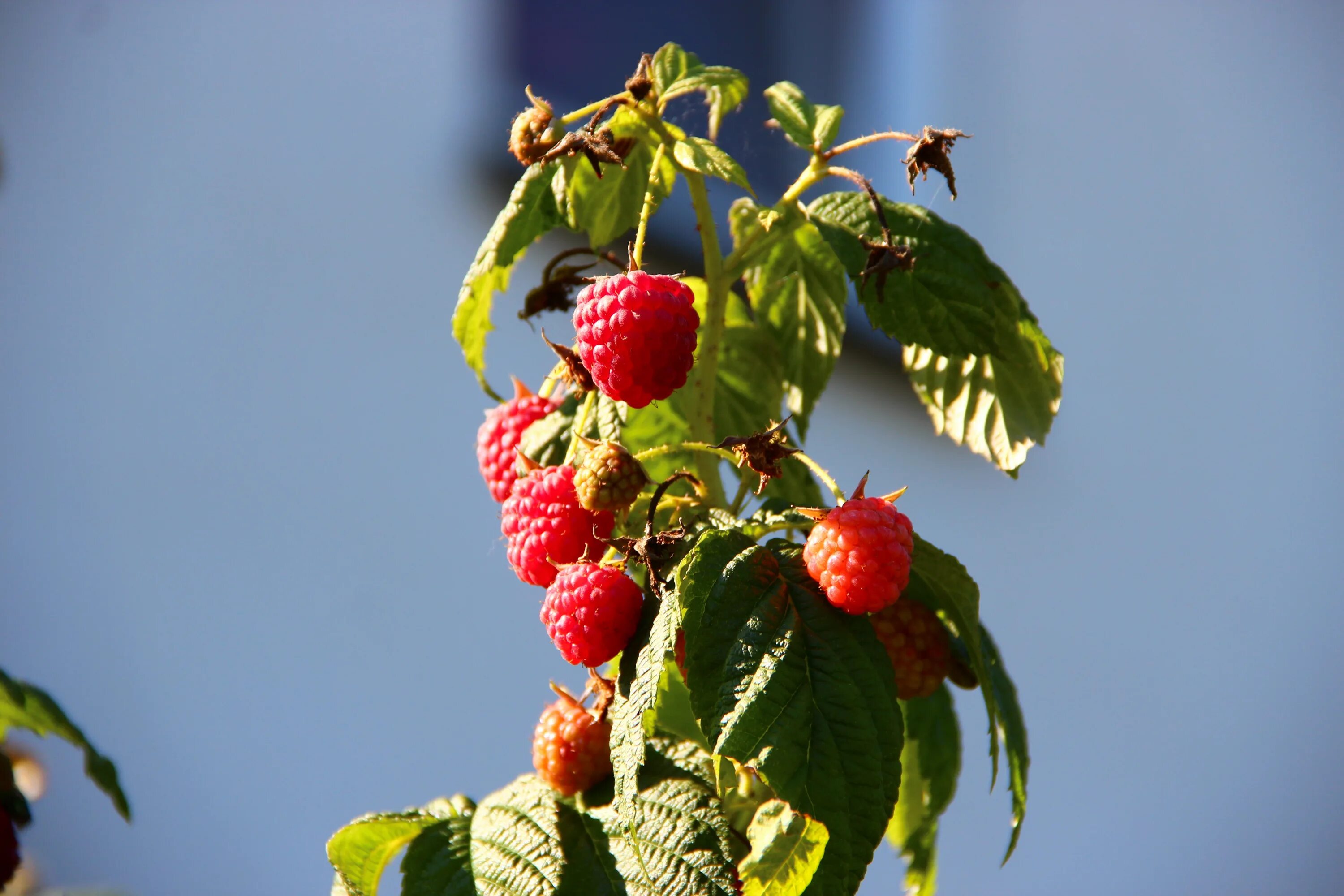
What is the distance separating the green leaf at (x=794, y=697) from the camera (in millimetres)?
522

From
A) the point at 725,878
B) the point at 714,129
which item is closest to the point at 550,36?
the point at 714,129

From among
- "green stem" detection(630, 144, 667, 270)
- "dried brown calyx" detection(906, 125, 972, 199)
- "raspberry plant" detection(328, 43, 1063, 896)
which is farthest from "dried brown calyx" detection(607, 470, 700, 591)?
"dried brown calyx" detection(906, 125, 972, 199)

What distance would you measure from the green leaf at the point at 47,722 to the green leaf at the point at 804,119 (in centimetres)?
59

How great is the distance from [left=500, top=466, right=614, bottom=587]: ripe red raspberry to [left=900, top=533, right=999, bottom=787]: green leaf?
17cm

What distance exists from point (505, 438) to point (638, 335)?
0.67 feet

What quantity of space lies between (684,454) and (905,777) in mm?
310

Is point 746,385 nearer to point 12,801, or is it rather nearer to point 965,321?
point 965,321

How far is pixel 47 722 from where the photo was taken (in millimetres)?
700

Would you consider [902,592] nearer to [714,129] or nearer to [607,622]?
[607,622]

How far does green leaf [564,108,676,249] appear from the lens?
688 mm

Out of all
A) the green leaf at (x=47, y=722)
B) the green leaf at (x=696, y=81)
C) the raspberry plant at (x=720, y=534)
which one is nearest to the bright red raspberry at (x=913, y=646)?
the raspberry plant at (x=720, y=534)

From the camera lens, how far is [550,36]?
8.07 ft

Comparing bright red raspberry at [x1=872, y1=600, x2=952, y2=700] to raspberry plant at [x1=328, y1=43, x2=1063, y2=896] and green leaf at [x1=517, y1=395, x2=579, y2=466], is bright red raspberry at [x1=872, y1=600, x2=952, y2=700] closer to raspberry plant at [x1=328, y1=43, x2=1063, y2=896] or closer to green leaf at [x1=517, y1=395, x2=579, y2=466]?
raspberry plant at [x1=328, y1=43, x2=1063, y2=896]

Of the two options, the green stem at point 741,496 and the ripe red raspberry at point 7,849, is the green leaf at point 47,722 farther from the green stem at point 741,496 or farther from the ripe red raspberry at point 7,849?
the green stem at point 741,496
